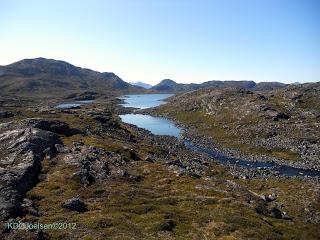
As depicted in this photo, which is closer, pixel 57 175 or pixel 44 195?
pixel 44 195

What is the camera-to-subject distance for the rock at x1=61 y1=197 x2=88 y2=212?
48719mm

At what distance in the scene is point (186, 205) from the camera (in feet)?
178

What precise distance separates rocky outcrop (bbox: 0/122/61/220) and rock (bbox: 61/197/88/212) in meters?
6.21

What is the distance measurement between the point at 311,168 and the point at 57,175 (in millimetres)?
69021

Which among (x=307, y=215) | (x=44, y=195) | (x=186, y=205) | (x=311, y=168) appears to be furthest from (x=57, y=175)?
(x=311, y=168)

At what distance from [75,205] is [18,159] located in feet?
68.3

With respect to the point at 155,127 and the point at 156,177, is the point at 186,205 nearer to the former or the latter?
the point at 156,177

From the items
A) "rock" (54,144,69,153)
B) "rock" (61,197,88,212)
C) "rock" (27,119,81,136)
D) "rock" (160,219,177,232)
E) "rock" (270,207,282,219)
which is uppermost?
"rock" (27,119,81,136)

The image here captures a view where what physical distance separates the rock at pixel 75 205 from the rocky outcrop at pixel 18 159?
6208 mm

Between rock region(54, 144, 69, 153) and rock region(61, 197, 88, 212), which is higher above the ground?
rock region(54, 144, 69, 153)

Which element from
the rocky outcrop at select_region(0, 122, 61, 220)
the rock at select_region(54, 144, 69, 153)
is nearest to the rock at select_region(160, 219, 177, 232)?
the rocky outcrop at select_region(0, 122, 61, 220)

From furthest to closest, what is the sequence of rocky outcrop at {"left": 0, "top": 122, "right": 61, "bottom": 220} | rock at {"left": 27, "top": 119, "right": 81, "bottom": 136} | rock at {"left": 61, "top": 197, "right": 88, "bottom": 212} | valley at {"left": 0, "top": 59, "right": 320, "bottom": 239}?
rock at {"left": 27, "top": 119, "right": 81, "bottom": 136} < rock at {"left": 61, "top": 197, "right": 88, "bottom": 212} < rocky outcrop at {"left": 0, "top": 122, "right": 61, "bottom": 220} < valley at {"left": 0, "top": 59, "right": 320, "bottom": 239}

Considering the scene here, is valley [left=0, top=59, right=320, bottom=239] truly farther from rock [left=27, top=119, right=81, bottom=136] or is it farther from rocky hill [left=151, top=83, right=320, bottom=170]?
rocky hill [left=151, top=83, right=320, bottom=170]

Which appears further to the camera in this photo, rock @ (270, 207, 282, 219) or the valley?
rock @ (270, 207, 282, 219)
